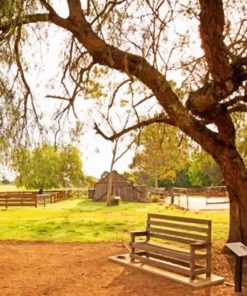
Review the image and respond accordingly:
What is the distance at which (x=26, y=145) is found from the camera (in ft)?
26.0

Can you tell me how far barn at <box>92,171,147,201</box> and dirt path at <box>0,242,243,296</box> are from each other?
2617 cm

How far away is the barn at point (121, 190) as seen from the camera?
122ft

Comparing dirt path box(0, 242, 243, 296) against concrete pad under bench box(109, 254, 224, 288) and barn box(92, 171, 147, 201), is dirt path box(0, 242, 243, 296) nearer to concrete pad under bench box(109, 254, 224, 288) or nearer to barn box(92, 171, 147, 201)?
concrete pad under bench box(109, 254, 224, 288)

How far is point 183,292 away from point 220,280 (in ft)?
3.06

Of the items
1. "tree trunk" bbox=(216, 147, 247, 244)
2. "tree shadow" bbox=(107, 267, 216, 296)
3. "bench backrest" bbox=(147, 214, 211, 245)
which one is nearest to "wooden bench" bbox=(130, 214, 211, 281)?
"bench backrest" bbox=(147, 214, 211, 245)

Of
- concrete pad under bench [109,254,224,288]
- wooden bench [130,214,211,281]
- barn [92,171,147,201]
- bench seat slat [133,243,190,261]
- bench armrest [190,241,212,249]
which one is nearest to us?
concrete pad under bench [109,254,224,288]

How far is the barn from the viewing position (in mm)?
37125

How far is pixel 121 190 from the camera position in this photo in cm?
3797

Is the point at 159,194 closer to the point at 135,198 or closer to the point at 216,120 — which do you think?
the point at 135,198

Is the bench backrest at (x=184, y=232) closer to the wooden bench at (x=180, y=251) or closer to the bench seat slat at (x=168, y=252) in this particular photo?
the wooden bench at (x=180, y=251)

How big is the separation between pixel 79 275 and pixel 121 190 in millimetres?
29879

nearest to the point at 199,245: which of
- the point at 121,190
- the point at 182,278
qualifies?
the point at 182,278

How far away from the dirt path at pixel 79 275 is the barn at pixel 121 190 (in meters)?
26.2

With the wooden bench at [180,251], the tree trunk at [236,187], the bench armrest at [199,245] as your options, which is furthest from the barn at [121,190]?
the bench armrest at [199,245]
